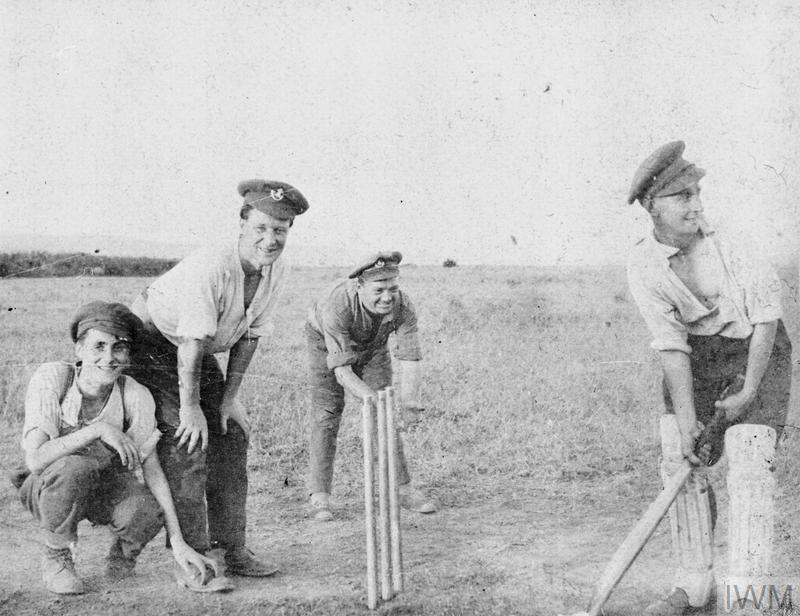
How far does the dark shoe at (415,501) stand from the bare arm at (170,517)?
1.67 meters

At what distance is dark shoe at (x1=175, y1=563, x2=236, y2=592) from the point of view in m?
4.29

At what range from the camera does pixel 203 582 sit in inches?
170

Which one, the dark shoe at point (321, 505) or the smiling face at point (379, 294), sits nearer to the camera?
the smiling face at point (379, 294)

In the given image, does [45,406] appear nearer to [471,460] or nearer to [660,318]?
[660,318]

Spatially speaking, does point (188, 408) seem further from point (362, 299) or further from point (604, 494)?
point (604, 494)

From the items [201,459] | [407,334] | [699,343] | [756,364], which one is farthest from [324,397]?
[756,364]

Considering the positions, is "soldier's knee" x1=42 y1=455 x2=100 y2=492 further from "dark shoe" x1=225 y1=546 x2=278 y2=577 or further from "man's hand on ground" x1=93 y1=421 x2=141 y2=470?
"dark shoe" x1=225 y1=546 x2=278 y2=577

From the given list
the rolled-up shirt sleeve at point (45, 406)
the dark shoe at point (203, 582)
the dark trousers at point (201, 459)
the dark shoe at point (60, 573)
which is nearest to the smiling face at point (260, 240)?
the dark trousers at point (201, 459)

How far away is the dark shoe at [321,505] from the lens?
5488mm

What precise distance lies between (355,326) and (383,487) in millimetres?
1607

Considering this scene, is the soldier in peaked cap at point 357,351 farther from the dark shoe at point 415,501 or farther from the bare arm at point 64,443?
the bare arm at point 64,443

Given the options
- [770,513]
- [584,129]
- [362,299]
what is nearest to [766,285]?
[770,513]

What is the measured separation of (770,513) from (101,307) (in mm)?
3408

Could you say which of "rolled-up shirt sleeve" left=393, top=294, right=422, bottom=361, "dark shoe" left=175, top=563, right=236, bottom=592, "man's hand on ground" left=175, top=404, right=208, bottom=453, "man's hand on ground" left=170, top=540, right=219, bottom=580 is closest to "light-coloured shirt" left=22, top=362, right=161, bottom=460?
"man's hand on ground" left=175, top=404, right=208, bottom=453
